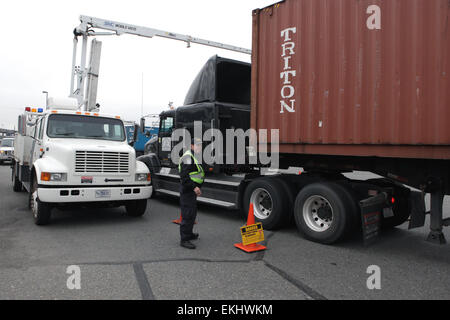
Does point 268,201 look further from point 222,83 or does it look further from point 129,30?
point 129,30

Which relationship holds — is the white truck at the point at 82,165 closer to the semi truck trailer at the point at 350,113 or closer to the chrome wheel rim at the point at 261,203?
the semi truck trailer at the point at 350,113

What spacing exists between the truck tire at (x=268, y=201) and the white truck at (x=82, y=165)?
6.99 ft

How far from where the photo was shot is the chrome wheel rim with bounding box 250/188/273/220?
6.37 metres

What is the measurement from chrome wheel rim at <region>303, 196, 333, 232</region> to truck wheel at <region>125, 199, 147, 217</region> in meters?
3.34

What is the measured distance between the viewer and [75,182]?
6.07m

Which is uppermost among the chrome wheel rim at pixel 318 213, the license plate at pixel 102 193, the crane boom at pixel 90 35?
the crane boom at pixel 90 35

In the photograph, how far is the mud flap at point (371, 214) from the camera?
15.8 feet

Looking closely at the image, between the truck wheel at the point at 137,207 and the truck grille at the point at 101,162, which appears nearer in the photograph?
the truck grille at the point at 101,162

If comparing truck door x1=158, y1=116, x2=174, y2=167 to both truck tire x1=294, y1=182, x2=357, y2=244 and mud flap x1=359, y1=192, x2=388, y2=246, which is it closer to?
truck tire x1=294, y1=182, x2=357, y2=244

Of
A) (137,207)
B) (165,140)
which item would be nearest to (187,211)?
(137,207)

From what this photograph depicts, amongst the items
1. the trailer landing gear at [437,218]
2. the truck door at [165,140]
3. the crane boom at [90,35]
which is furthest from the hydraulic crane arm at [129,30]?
the trailer landing gear at [437,218]

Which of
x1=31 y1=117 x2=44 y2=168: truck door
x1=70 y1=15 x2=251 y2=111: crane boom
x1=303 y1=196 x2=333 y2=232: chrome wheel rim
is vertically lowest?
x1=303 y1=196 x2=333 y2=232: chrome wheel rim

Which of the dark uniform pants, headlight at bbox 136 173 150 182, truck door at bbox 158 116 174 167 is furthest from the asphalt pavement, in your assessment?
truck door at bbox 158 116 174 167
